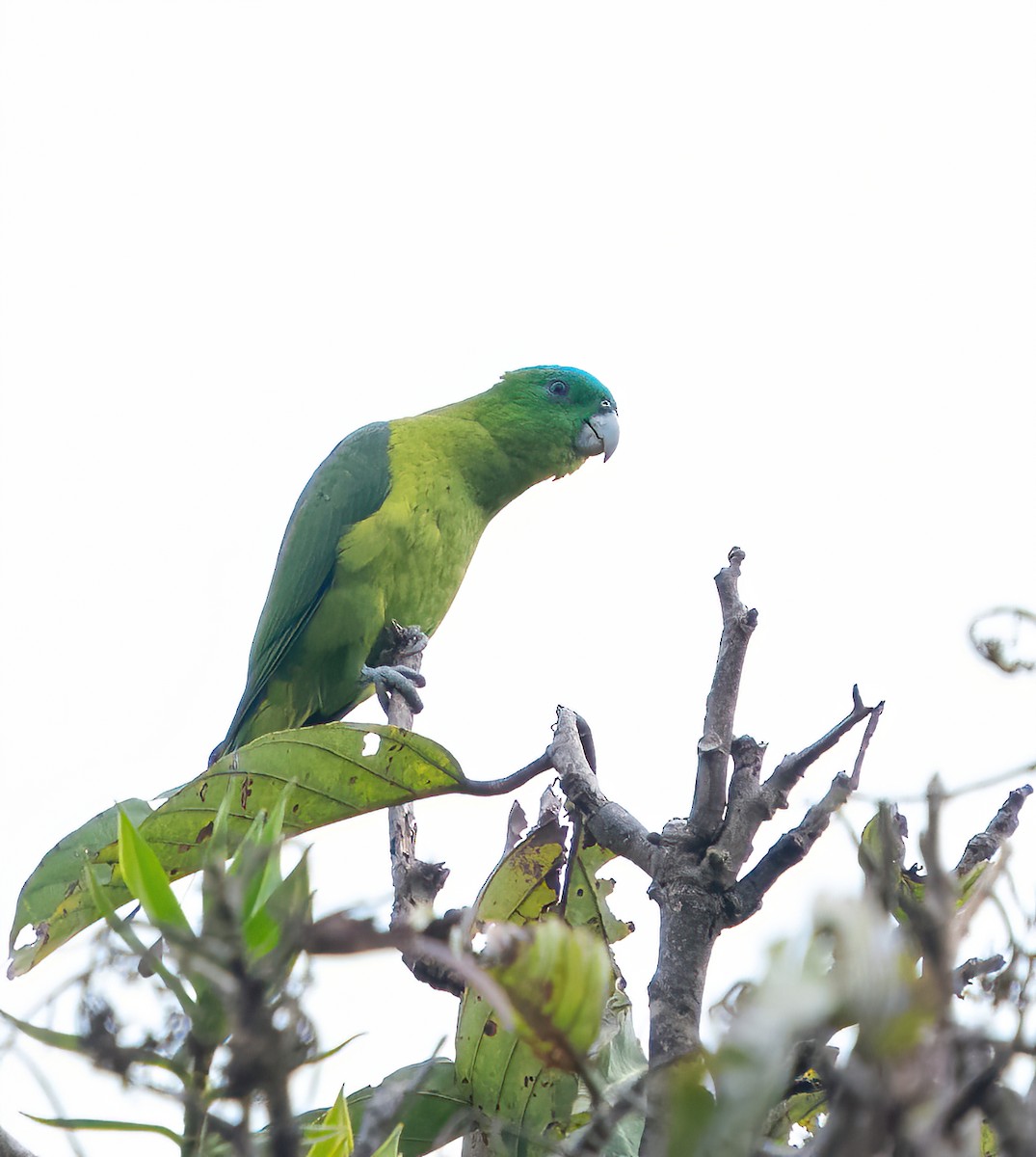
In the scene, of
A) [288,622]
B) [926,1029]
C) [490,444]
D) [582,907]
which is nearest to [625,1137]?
[582,907]

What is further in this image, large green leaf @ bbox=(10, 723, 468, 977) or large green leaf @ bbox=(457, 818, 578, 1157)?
large green leaf @ bbox=(10, 723, 468, 977)

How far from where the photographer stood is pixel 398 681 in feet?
14.2

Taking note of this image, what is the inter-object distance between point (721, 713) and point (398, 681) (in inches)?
117

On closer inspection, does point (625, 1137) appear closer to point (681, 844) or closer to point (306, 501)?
point (681, 844)

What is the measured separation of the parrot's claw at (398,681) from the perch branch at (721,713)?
264 centimetres

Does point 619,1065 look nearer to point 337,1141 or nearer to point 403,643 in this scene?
point 337,1141

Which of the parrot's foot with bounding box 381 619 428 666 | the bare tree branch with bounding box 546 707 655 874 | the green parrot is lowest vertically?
the bare tree branch with bounding box 546 707 655 874

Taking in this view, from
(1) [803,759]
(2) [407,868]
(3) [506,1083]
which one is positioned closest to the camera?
(1) [803,759]

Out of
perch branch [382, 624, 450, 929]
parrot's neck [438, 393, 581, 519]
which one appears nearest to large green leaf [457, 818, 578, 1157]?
perch branch [382, 624, 450, 929]

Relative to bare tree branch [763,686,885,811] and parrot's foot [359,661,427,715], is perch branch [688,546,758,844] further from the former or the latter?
parrot's foot [359,661,427,715]

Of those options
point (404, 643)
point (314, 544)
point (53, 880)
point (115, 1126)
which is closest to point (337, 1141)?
point (115, 1126)

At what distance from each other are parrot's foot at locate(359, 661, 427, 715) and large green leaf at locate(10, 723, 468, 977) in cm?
199

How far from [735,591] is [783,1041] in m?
1.07

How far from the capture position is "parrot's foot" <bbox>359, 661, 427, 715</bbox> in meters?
4.11
